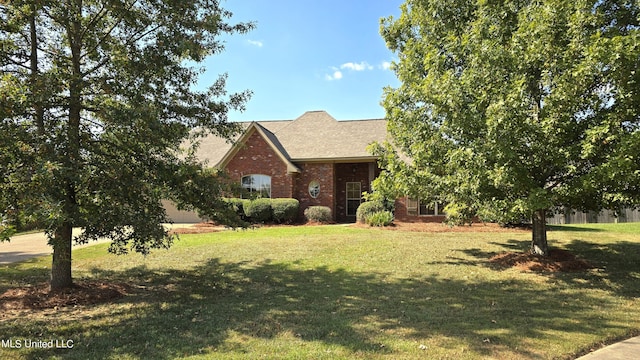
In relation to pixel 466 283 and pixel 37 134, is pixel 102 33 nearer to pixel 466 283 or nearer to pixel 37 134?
pixel 37 134

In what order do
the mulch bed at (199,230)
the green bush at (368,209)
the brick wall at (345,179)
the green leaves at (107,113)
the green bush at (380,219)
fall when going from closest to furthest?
the green leaves at (107,113) < the mulch bed at (199,230) < the green bush at (380,219) < the green bush at (368,209) < the brick wall at (345,179)

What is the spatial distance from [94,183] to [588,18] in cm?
1009

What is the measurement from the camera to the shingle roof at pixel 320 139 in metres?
23.2

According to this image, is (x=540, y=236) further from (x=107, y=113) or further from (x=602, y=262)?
(x=107, y=113)

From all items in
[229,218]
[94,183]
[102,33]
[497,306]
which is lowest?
[497,306]

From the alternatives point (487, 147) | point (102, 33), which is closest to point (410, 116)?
point (487, 147)

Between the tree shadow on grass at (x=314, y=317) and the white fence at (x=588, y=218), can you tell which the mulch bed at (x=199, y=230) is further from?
the white fence at (x=588, y=218)

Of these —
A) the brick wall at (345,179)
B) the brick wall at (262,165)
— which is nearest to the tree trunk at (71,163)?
→ the brick wall at (262,165)

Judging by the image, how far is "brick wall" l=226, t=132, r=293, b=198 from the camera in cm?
2305

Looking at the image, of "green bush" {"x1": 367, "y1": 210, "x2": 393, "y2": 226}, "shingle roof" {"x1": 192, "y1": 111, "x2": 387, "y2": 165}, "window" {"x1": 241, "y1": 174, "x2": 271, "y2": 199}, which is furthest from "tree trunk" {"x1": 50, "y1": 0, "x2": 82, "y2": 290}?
"window" {"x1": 241, "y1": 174, "x2": 271, "y2": 199}

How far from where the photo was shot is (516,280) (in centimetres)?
910

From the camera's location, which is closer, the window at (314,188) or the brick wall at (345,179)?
the window at (314,188)

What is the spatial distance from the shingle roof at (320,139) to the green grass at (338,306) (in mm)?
10557

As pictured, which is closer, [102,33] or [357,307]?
[357,307]
